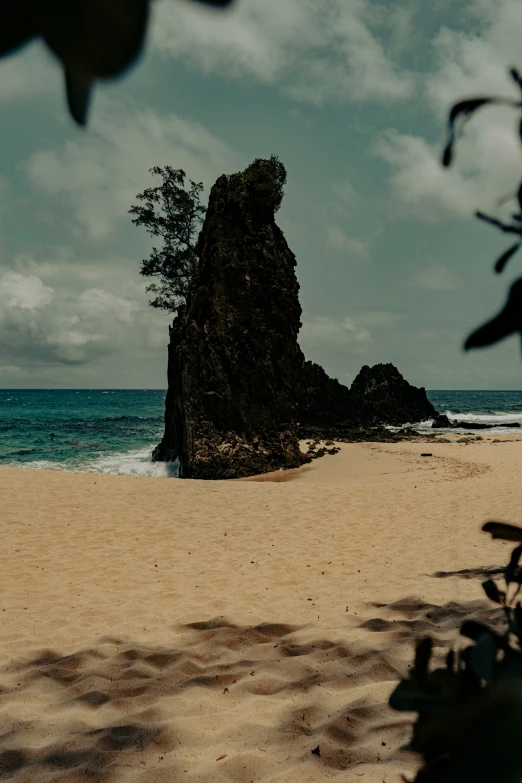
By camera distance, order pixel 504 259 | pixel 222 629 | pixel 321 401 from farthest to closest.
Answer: pixel 321 401
pixel 222 629
pixel 504 259

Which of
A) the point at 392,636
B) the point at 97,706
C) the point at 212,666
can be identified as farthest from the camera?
the point at 392,636

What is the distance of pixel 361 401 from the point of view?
3916 centimetres

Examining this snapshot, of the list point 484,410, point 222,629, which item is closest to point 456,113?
point 222,629

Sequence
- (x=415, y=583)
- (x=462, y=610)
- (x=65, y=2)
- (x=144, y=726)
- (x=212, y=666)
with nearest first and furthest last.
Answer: (x=65, y=2), (x=144, y=726), (x=212, y=666), (x=462, y=610), (x=415, y=583)

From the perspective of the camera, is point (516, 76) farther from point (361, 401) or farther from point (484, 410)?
point (484, 410)

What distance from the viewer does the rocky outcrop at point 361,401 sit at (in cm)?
3488

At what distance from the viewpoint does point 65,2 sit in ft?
1.29

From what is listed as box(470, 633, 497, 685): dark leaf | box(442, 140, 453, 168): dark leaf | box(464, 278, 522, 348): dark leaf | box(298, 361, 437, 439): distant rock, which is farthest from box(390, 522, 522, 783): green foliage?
box(298, 361, 437, 439): distant rock

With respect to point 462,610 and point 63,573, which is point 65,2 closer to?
point 462,610

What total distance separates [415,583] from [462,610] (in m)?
0.99

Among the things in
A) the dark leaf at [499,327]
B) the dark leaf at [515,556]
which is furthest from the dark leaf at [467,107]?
the dark leaf at [515,556]

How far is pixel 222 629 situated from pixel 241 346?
41.9 ft

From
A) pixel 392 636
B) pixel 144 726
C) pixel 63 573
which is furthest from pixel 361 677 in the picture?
pixel 63 573

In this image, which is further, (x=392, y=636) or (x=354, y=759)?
(x=392, y=636)
